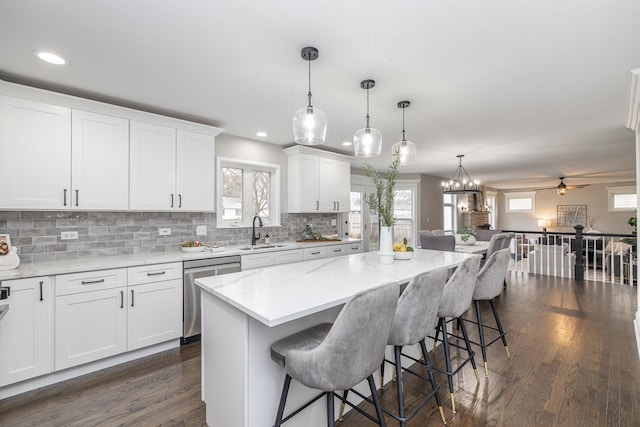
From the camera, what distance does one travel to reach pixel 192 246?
3.43 meters

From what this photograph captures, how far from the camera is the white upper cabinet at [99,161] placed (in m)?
2.67

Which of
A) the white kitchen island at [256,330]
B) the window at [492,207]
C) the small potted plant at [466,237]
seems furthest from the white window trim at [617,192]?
the white kitchen island at [256,330]

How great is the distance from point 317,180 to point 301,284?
10.1ft

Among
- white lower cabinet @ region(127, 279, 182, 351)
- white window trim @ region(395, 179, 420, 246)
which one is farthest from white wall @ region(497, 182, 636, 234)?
white lower cabinet @ region(127, 279, 182, 351)

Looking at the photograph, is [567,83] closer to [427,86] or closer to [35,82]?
[427,86]

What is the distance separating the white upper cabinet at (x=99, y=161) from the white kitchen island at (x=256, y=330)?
167cm

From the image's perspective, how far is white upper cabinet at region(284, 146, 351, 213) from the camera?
4.54 metres

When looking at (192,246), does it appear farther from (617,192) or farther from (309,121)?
(617,192)

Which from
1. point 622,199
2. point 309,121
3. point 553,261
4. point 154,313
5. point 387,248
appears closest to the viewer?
point 309,121

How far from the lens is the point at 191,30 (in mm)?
1802

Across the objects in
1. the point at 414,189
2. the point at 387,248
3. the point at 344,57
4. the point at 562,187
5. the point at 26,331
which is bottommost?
the point at 26,331

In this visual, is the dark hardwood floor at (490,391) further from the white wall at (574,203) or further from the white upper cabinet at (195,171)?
the white wall at (574,203)

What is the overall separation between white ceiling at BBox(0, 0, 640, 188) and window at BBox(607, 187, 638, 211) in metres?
8.08

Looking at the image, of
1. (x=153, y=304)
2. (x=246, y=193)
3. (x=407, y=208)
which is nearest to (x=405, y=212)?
(x=407, y=208)
